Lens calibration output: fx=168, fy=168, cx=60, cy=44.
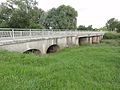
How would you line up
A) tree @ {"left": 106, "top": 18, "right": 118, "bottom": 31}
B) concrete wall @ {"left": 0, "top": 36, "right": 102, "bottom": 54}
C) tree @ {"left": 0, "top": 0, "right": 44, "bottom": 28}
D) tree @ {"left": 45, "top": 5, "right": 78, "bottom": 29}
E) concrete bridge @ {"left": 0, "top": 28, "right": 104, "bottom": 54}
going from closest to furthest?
concrete bridge @ {"left": 0, "top": 28, "right": 104, "bottom": 54}
concrete wall @ {"left": 0, "top": 36, "right": 102, "bottom": 54}
tree @ {"left": 0, "top": 0, "right": 44, "bottom": 28}
tree @ {"left": 45, "top": 5, "right": 78, "bottom": 29}
tree @ {"left": 106, "top": 18, "right": 118, "bottom": 31}

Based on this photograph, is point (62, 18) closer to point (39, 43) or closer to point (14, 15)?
point (14, 15)

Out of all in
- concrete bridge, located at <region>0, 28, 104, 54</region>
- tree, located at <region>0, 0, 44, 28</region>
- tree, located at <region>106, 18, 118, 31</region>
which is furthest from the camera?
tree, located at <region>106, 18, 118, 31</region>

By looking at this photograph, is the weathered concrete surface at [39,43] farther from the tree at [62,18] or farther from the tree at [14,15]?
the tree at [62,18]

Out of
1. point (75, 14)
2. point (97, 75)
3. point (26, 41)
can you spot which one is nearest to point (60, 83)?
point (97, 75)

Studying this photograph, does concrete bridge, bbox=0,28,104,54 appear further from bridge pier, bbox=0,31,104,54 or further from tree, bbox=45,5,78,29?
tree, bbox=45,5,78,29

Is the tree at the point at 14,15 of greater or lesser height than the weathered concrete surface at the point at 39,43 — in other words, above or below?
above

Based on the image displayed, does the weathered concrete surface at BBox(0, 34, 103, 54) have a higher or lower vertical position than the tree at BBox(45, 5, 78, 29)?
lower

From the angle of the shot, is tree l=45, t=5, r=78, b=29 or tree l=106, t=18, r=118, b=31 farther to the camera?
tree l=106, t=18, r=118, b=31

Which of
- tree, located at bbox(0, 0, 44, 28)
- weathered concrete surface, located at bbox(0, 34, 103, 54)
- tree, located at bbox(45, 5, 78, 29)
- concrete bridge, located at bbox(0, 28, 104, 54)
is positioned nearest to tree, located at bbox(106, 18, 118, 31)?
tree, located at bbox(45, 5, 78, 29)

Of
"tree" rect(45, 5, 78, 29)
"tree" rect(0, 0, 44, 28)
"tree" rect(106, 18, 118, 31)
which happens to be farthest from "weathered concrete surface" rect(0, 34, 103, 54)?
"tree" rect(106, 18, 118, 31)

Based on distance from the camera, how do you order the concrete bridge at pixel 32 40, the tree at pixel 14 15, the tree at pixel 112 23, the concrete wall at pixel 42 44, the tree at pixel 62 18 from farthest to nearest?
the tree at pixel 112 23 → the tree at pixel 62 18 → the tree at pixel 14 15 → the concrete wall at pixel 42 44 → the concrete bridge at pixel 32 40

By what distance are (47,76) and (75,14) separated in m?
41.4

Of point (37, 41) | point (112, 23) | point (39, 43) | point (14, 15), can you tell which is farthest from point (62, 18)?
point (112, 23)

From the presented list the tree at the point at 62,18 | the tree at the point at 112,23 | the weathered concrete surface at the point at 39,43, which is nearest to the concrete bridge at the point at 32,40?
the weathered concrete surface at the point at 39,43
